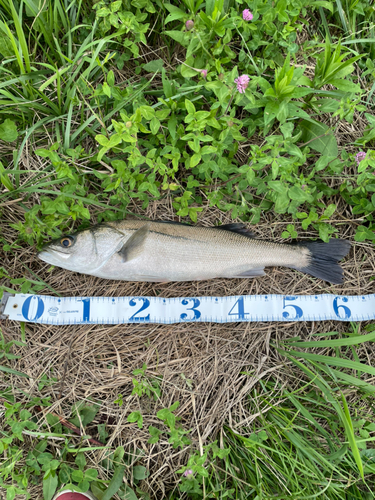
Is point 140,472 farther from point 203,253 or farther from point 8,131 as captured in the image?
point 8,131

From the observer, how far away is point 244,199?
3.47 metres

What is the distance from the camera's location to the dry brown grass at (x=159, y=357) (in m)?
3.26

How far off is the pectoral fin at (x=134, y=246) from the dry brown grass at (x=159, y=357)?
362mm

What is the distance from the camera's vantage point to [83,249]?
3299mm

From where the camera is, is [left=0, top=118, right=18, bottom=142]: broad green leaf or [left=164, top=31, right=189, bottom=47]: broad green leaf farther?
[left=0, top=118, right=18, bottom=142]: broad green leaf

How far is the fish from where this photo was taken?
331cm

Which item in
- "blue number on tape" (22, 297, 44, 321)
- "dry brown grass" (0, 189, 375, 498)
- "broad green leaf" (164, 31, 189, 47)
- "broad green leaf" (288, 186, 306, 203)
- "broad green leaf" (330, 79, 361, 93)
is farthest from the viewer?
"blue number on tape" (22, 297, 44, 321)

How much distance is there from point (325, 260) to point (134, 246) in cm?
207

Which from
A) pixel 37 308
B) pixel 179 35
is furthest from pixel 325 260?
pixel 37 308

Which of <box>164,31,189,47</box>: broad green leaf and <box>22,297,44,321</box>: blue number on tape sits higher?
<box>164,31,189,47</box>: broad green leaf

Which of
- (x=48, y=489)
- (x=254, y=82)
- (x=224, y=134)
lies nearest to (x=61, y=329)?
(x=48, y=489)

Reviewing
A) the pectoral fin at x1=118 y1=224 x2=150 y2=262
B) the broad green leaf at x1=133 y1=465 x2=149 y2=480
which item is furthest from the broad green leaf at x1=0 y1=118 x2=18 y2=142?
the broad green leaf at x1=133 y1=465 x2=149 y2=480

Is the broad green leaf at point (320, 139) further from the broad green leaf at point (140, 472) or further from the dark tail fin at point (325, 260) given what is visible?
the broad green leaf at point (140, 472)

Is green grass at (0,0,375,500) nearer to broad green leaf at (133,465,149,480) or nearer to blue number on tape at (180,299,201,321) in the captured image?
broad green leaf at (133,465,149,480)
